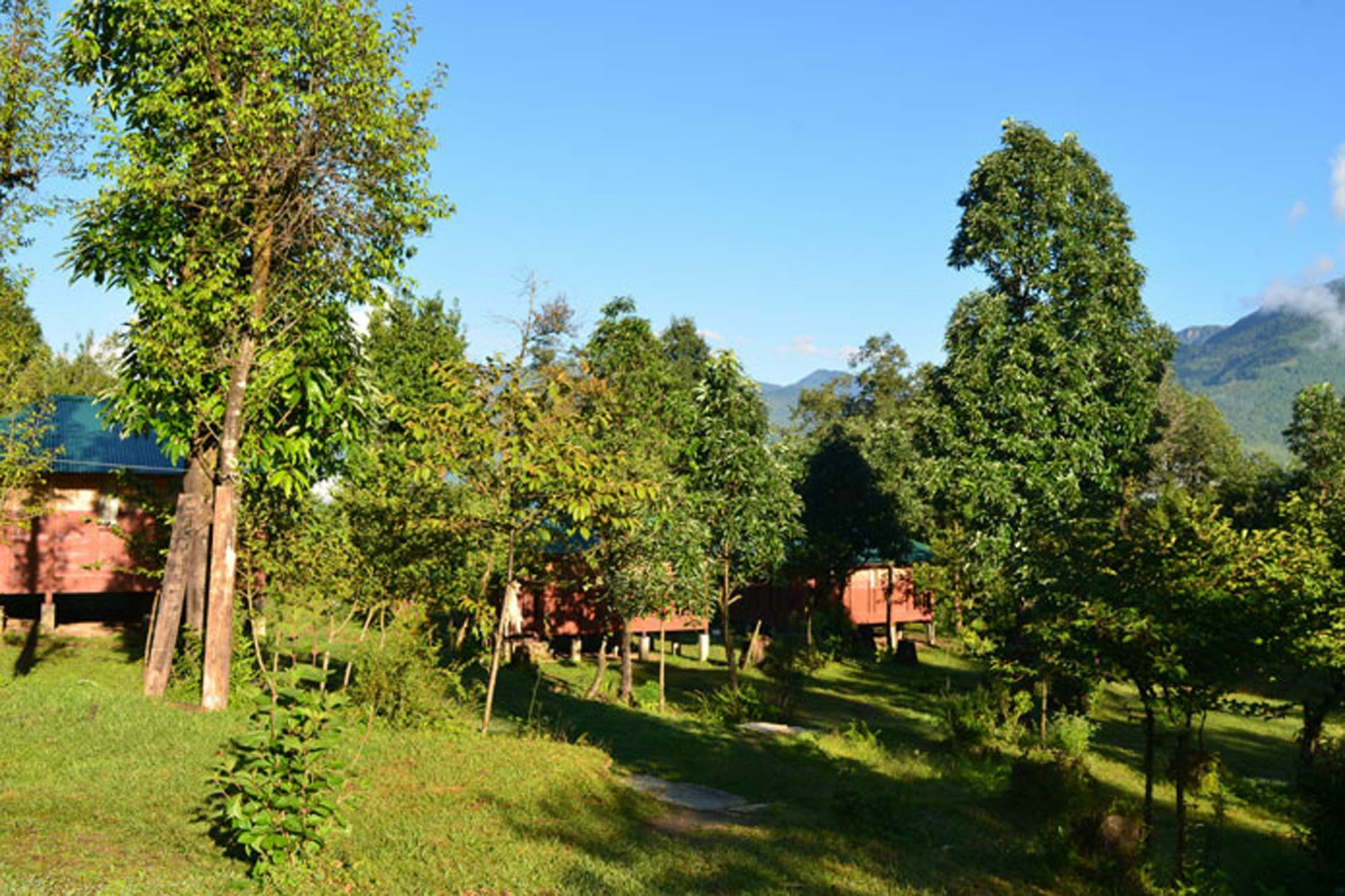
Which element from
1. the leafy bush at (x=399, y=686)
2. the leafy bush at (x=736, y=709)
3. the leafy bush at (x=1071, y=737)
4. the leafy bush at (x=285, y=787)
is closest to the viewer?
the leafy bush at (x=285, y=787)

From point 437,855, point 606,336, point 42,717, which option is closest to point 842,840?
point 437,855

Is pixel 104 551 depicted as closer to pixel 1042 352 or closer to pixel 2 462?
pixel 2 462

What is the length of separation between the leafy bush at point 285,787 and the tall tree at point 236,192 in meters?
8.82

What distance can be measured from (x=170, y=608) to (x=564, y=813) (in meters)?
10.4

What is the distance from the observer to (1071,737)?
880 inches

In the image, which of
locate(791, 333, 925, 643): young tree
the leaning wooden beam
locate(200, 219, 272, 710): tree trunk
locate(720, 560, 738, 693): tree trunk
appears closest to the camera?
locate(200, 219, 272, 710): tree trunk

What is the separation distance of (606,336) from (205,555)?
1227cm

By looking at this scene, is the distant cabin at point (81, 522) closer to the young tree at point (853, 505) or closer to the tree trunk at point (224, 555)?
the tree trunk at point (224, 555)

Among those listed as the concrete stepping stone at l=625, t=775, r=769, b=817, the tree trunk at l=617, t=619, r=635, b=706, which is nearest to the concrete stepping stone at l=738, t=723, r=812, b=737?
the tree trunk at l=617, t=619, r=635, b=706

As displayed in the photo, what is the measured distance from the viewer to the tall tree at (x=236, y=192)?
1773 cm

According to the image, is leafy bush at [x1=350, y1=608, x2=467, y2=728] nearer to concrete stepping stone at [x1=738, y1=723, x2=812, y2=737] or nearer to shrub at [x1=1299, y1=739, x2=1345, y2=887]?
concrete stepping stone at [x1=738, y1=723, x2=812, y2=737]

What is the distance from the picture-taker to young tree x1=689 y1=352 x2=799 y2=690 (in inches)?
1088

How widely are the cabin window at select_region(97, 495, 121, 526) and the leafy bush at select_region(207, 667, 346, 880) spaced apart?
22998 mm

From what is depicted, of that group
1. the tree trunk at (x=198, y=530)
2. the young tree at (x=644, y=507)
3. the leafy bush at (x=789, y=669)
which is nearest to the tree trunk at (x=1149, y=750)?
the young tree at (x=644, y=507)
